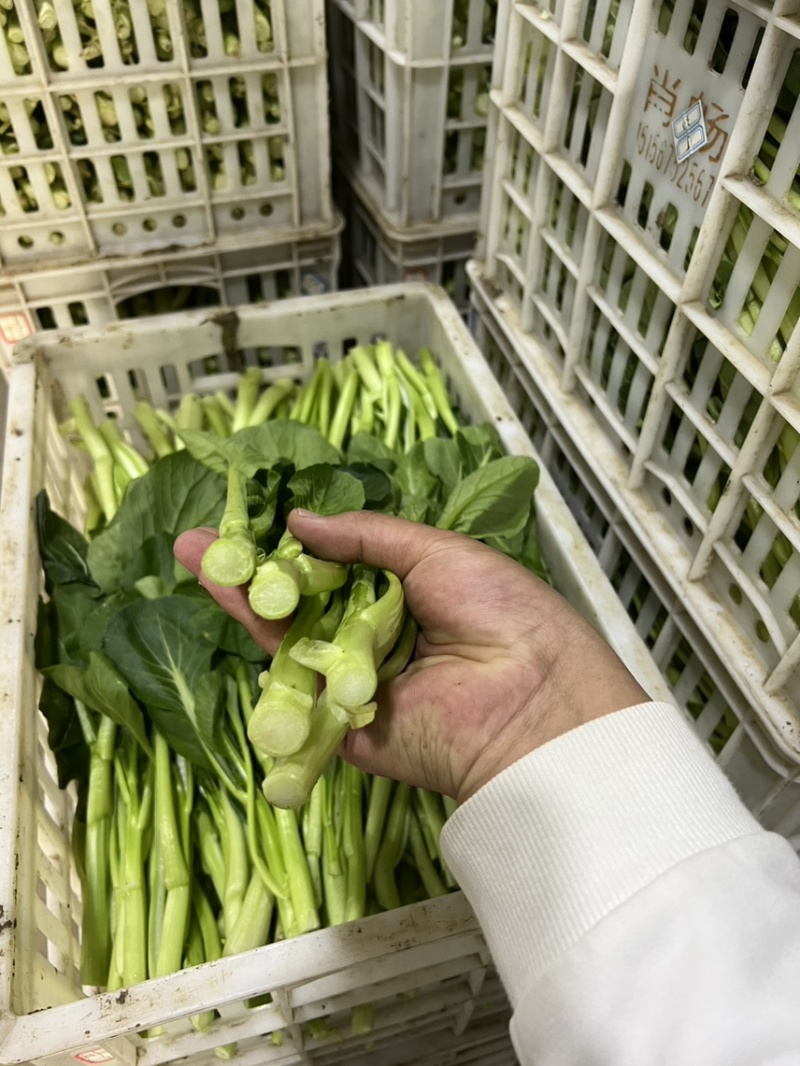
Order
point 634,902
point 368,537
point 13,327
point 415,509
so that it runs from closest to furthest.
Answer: point 634,902 → point 368,537 → point 415,509 → point 13,327

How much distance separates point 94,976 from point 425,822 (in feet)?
1.16

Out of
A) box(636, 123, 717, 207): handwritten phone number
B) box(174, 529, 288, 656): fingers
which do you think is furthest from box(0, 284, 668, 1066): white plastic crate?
box(636, 123, 717, 207): handwritten phone number

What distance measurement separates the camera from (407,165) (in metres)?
1.30

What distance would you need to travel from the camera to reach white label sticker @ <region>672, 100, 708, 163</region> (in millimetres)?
720

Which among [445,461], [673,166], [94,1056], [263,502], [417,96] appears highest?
[673,166]

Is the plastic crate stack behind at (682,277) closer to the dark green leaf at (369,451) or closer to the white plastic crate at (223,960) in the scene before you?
the white plastic crate at (223,960)

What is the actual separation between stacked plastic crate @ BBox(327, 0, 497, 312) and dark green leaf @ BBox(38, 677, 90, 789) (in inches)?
35.6

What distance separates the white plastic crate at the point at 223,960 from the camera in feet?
2.18

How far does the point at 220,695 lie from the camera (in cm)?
88

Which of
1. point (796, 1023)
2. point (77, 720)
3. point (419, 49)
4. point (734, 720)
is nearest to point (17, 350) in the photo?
point (77, 720)

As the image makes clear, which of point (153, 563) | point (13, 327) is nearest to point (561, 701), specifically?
point (153, 563)

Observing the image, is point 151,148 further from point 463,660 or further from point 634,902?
point 634,902

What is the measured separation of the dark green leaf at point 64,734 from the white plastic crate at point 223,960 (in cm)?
2

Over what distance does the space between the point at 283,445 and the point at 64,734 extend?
41 centimetres
